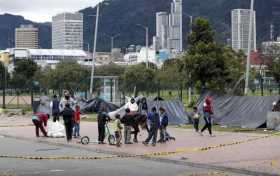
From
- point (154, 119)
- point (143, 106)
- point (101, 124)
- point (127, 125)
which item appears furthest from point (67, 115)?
point (143, 106)

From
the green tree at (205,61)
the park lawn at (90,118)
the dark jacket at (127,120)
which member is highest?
the green tree at (205,61)

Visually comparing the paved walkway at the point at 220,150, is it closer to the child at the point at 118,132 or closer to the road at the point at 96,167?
the child at the point at 118,132

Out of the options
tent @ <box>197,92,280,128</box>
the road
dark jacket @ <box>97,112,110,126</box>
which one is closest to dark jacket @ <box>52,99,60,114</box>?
dark jacket @ <box>97,112,110,126</box>

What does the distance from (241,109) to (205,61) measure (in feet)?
29.8

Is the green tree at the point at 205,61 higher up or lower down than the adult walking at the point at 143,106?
higher up

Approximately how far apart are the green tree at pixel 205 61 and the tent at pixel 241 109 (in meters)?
6.69

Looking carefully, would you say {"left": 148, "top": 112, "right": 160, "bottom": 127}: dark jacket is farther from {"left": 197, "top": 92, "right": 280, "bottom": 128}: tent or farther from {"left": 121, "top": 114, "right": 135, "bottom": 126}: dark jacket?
{"left": 197, "top": 92, "right": 280, "bottom": 128}: tent

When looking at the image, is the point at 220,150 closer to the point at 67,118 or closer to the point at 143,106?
the point at 67,118

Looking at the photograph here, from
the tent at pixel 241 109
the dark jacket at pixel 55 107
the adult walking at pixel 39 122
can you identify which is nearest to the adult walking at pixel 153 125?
the adult walking at pixel 39 122

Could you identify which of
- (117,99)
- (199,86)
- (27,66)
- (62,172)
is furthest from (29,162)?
(27,66)

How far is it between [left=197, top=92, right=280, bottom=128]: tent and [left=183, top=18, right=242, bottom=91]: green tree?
22.0 ft

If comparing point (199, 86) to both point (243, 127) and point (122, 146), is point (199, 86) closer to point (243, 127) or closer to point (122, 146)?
point (243, 127)

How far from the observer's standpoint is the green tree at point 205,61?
137ft

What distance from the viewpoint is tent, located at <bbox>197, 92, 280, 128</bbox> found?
31.4m
